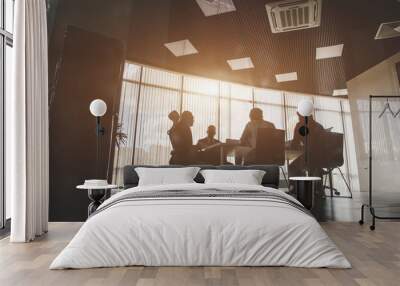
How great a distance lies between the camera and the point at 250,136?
593 centimetres

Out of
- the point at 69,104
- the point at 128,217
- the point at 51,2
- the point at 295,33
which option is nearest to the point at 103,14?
the point at 51,2

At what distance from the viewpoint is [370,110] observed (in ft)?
18.9

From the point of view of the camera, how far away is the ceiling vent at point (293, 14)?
568cm

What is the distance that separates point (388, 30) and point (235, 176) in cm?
301

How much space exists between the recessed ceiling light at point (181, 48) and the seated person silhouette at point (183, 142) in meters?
0.86

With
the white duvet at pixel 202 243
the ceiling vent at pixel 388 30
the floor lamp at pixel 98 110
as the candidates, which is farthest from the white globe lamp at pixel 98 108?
the ceiling vent at pixel 388 30

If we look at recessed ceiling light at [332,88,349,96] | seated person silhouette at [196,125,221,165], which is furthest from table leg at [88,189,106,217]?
recessed ceiling light at [332,88,349,96]

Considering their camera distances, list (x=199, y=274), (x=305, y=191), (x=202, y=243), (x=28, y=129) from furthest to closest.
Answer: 1. (x=305, y=191)
2. (x=28, y=129)
3. (x=202, y=243)
4. (x=199, y=274)

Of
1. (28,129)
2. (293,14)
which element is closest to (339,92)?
(293,14)

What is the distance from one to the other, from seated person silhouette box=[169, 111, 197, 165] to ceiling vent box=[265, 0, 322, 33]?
70.2 inches

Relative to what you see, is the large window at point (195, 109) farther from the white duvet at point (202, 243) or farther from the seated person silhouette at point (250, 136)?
the white duvet at point (202, 243)

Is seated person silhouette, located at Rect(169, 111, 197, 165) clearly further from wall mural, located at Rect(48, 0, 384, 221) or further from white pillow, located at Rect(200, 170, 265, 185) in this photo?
white pillow, located at Rect(200, 170, 265, 185)

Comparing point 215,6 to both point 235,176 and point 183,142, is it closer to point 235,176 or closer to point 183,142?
point 183,142

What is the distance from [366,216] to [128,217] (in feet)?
12.6
